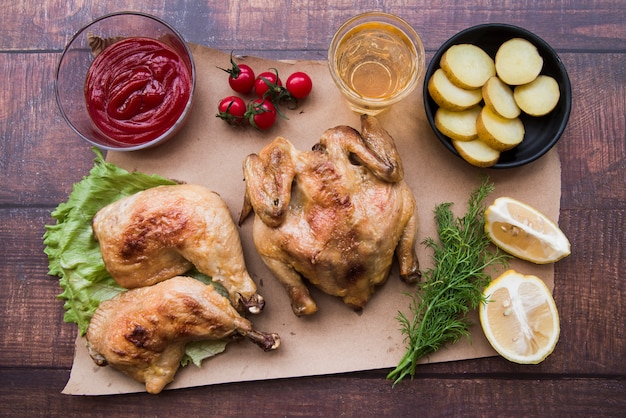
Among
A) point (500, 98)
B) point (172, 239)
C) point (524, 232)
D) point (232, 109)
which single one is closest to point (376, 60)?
point (500, 98)

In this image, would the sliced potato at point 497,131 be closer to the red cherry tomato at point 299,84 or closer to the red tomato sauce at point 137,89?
the red cherry tomato at point 299,84

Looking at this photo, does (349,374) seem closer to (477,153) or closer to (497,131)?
(477,153)

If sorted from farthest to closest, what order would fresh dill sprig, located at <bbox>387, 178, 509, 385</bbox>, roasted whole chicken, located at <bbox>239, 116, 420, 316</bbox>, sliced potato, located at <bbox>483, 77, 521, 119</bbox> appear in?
fresh dill sprig, located at <bbox>387, 178, 509, 385</bbox> → sliced potato, located at <bbox>483, 77, 521, 119</bbox> → roasted whole chicken, located at <bbox>239, 116, 420, 316</bbox>

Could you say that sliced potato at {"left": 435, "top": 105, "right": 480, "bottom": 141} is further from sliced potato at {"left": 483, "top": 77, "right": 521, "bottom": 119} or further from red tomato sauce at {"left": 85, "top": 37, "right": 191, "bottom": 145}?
red tomato sauce at {"left": 85, "top": 37, "right": 191, "bottom": 145}

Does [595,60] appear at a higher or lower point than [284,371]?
higher

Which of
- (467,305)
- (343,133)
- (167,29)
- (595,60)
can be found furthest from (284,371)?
(595,60)

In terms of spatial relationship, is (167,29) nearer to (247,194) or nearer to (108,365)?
(247,194)

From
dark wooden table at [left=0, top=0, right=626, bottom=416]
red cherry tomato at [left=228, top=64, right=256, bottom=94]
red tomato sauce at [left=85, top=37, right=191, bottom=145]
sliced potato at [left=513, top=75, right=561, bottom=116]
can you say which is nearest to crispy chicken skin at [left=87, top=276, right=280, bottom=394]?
dark wooden table at [left=0, top=0, right=626, bottom=416]
